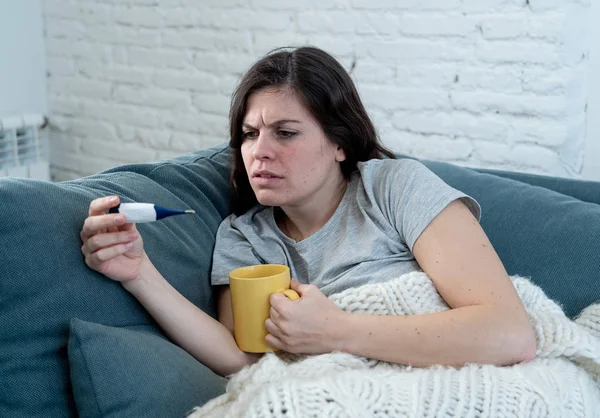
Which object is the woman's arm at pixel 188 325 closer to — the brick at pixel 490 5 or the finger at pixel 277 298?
the finger at pixel 277 298

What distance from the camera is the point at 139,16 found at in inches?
116

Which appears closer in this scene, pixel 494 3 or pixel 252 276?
pixel 252 276

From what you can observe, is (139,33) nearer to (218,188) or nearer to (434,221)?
(218,188)

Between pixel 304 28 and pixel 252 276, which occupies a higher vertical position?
pixel 304 28

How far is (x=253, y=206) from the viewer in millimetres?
1596

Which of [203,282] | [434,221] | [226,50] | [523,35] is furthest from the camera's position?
[226,50]

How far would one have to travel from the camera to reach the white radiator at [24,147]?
2982 millimetres

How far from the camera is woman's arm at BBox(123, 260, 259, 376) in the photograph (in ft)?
4.03

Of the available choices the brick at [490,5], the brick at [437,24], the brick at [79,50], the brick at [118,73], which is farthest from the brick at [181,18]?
the brick at [490,5]

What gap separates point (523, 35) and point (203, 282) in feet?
4.10

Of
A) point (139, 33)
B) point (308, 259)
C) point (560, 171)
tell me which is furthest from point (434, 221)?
point (139, 33)

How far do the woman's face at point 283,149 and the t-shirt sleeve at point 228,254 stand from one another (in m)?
0.12

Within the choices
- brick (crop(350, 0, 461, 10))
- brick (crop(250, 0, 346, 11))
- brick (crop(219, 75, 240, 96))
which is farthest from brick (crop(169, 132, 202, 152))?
brick (crop(350, 0, 461, 10))

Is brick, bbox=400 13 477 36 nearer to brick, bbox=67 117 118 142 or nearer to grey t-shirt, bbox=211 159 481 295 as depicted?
grey t-shirt, bbox=211 159 481 295
